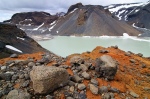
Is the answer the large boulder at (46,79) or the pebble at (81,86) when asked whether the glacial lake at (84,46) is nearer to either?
the pebble at (81,86)

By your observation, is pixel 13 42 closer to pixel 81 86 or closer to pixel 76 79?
pixel 76 79

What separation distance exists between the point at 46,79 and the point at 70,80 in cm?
121

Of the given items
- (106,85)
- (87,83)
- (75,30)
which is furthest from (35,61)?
(75,30)

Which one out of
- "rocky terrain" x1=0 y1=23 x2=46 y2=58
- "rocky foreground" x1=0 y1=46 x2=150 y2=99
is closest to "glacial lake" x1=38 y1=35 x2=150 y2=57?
"rocky terrain" x1=0 y1=23 x2=46 y2=58

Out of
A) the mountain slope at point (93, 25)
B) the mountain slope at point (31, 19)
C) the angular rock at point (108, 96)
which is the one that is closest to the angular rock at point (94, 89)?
the angular rock at point (108, 96)

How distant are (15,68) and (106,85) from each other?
3.30 meters

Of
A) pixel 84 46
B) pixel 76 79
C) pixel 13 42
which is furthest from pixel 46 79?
pixel 84 46

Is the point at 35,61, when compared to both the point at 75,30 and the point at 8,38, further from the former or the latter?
the point at 75,30

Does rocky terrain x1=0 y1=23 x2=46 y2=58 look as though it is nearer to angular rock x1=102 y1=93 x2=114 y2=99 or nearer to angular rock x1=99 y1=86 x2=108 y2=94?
angular rock x1=99 y1=86 x2=108 y2=94

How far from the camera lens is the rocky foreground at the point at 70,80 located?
18.9 ft

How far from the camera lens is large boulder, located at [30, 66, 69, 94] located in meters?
5.63

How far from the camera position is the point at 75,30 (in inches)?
2985

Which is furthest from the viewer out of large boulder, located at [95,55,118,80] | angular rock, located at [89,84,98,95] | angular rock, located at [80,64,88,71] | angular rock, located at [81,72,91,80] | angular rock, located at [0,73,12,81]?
angular rock, located at [80,64,88,71]

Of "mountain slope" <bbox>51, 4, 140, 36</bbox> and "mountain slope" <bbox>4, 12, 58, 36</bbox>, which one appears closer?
"mountain slope" <bbox>51, 4, 140, 36</bbox>
